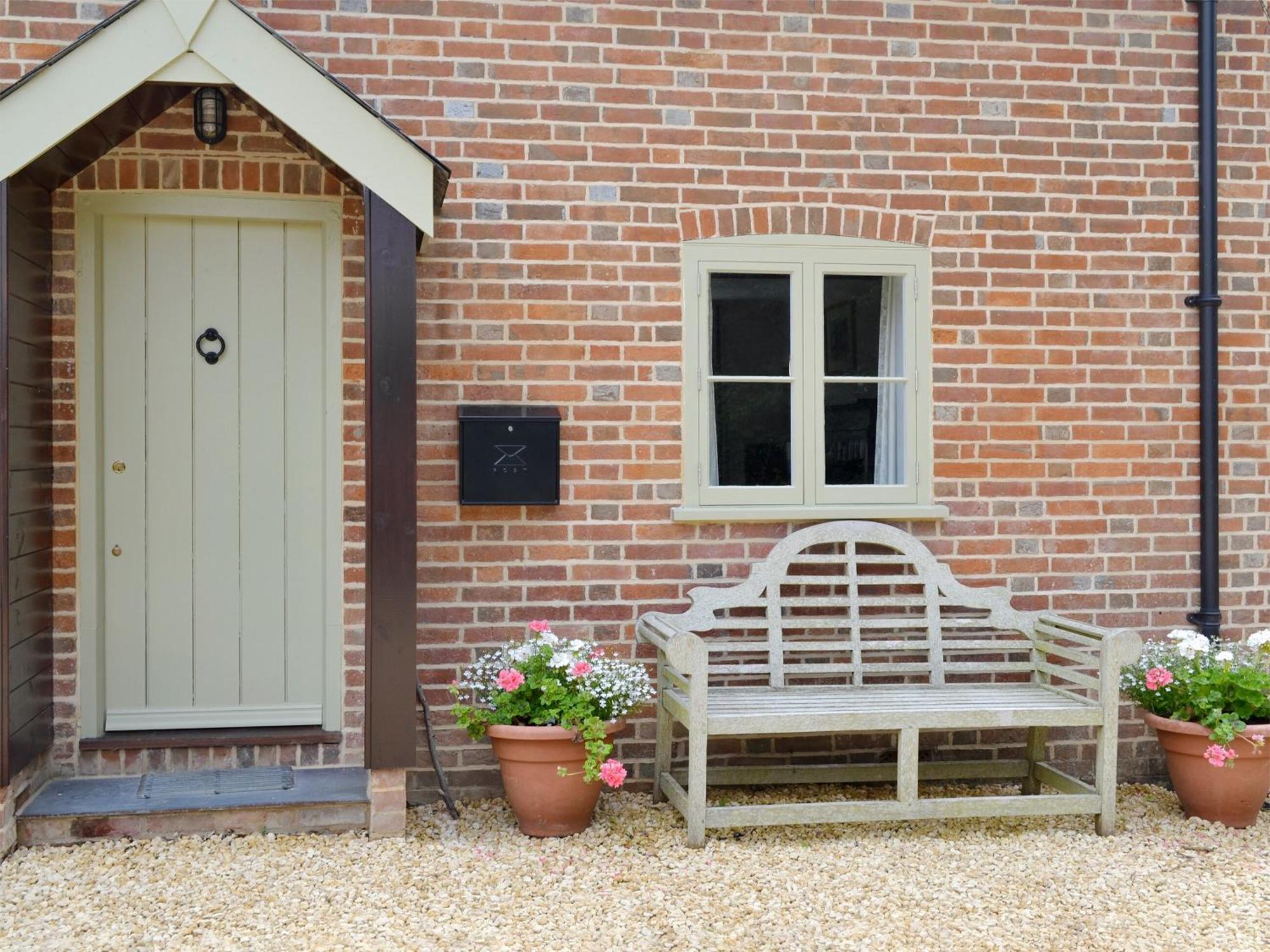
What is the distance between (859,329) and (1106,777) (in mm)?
2096

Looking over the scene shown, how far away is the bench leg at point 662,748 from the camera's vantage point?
15.9 feet

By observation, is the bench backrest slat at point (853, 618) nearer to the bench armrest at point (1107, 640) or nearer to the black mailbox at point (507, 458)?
the bench armrest at point (1107, 640)

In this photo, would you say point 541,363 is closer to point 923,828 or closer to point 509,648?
point 509,648

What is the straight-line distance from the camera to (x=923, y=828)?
4.70 metres

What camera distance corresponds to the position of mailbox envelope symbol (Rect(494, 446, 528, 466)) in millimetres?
4855

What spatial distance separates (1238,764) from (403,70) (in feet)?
14.3

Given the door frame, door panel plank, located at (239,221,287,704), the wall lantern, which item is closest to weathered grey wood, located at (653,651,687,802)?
the door frame

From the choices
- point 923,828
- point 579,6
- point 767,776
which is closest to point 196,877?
point 767,776

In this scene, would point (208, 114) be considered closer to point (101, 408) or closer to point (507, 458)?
point (101, 408)

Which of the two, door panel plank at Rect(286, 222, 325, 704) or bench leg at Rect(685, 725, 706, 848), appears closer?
bench leg at Rect(685, 725, 706, 848)

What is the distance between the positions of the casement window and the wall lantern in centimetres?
194

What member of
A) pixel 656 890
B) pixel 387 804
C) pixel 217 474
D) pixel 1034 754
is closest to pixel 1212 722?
pixel 1034 754

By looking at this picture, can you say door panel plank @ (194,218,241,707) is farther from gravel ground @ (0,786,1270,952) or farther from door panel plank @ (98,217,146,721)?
gravel ground @ (0,786,1270,952)

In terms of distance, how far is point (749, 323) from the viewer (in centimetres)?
514
